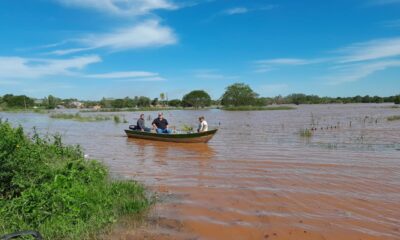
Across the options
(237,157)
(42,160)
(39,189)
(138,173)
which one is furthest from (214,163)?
(39,189)

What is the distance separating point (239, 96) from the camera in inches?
3814

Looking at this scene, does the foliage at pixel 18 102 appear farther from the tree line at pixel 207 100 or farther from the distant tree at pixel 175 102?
the distant tree at pixel 175 102

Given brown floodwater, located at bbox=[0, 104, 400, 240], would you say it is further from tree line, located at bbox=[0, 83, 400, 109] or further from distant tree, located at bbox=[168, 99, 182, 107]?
distant tree, located at bbox=[168, 99, 182, 107]

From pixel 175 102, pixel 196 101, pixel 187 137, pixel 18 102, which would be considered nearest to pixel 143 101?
pixel 175 102

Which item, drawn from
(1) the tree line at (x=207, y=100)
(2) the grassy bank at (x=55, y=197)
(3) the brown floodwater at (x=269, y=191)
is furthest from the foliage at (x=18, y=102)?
(2) the grassy bank at (x=55, y=197)

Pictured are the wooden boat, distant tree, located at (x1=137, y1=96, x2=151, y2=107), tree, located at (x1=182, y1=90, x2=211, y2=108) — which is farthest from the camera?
distant tree, located at (x1=137, y1=96, x2=151, y2=107)

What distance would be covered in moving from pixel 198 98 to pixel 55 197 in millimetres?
110898

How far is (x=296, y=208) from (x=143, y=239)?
11.5ft

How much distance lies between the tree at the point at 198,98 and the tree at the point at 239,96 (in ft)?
58.7

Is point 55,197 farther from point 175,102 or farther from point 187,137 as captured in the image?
point 175,102

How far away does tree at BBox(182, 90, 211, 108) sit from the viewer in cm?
11675

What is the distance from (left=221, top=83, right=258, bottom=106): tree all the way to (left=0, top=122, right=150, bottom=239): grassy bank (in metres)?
89.1

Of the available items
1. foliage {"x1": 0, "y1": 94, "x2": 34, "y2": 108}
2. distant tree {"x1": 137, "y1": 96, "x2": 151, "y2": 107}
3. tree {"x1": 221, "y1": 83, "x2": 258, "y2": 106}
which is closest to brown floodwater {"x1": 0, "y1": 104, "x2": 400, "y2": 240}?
tree {"x1": 221, "y1": 83, "x2": 258, "y2": 106}

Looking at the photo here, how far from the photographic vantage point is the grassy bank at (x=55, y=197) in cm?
584
